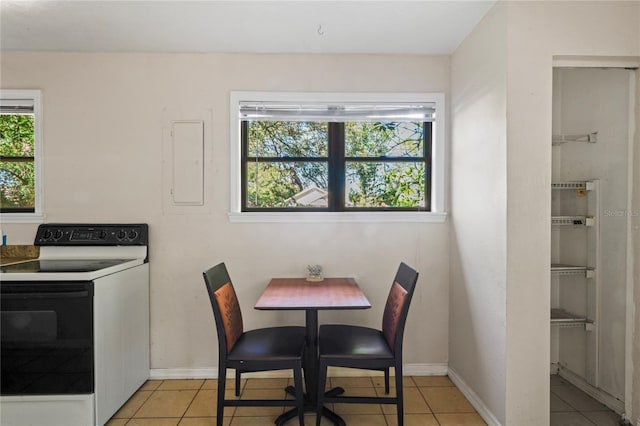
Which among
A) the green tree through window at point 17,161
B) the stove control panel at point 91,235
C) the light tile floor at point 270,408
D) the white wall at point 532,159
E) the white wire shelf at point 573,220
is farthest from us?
the green tree through window at point 17,161

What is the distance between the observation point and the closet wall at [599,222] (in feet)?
7.18

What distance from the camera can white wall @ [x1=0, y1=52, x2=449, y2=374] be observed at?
2732mm

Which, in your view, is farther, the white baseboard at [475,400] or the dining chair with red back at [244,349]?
the white baseboard at [475,400]

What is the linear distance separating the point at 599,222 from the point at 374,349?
68.6 inches

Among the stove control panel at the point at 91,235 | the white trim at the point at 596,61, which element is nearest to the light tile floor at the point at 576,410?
the white trim at the point at 596,61

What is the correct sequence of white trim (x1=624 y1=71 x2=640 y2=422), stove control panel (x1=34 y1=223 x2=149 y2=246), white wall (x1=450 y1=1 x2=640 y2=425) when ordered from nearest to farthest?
white wall (x1=450 y1=1 x2=640 y2=425) < white trim (x1=624 y1=71 x2=640 y2=422) < stove control panel (x1=34 y1=223 x2=149 y2=246)

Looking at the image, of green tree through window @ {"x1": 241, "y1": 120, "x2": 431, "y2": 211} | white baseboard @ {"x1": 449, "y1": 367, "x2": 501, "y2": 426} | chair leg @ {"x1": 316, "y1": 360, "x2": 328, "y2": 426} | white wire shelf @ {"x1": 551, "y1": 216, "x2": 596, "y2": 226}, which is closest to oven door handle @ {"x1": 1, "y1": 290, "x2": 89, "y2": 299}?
green tree through window @ {"x1": 241, "y1": 120, "x2": 431, "y2": 211}

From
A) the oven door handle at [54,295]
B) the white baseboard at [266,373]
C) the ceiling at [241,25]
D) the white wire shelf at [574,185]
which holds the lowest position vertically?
the white baseboard at [266,373]

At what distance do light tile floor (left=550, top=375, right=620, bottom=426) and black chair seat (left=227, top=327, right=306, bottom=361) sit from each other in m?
1.62

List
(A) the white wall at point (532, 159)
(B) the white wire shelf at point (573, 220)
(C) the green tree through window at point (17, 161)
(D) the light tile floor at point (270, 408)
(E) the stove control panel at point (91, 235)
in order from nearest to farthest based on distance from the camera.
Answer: (A) the white wall at point (532, 159) → (D) the light tile floor at point (270, 408) → (B) the white wire shelf at point (573, 220) → (E) the stove control panel at point (91, 235) → (C) the green tree through window at point (17, 161)

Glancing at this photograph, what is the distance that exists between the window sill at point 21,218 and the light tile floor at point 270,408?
150 cm

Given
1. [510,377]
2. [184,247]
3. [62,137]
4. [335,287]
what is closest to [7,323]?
[184,247]

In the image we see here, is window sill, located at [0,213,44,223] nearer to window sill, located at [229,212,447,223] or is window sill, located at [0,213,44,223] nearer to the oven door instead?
the oven door

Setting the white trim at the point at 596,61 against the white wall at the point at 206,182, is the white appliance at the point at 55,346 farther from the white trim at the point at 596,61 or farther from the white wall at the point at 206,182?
the white trim at the point at 596,61
